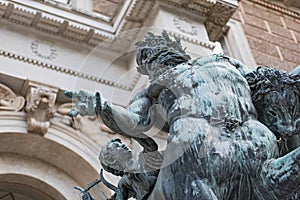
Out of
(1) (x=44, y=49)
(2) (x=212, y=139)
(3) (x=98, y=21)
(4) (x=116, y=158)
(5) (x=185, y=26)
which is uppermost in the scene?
(5) (x=185, y=26)

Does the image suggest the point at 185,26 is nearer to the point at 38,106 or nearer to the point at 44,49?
the point at 44,49

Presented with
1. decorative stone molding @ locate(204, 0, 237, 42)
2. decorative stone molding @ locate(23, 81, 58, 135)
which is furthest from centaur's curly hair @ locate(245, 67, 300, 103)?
decorative stone molding @ locate(204, 0, 237, 42)

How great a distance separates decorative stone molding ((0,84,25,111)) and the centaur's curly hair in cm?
357

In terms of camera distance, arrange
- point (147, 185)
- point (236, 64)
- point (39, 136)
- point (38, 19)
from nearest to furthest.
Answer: point (147, 185), point (236, 64), point (39, 136), point (38, 19)

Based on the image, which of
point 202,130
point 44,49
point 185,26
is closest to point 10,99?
point 44,49

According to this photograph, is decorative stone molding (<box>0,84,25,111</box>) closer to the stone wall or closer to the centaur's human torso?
the centaur's human torso

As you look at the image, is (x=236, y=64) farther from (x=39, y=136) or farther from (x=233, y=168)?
(x=39, y=136)

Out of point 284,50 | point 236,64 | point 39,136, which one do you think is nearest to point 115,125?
point 236,64

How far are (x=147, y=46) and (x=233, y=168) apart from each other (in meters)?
0.92

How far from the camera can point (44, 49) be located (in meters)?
5.90

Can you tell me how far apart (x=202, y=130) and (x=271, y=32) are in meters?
7.89

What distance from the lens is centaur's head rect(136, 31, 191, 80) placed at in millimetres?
2398

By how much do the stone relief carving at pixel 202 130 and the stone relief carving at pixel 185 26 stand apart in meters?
3.54

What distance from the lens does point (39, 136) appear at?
5.23 metres
